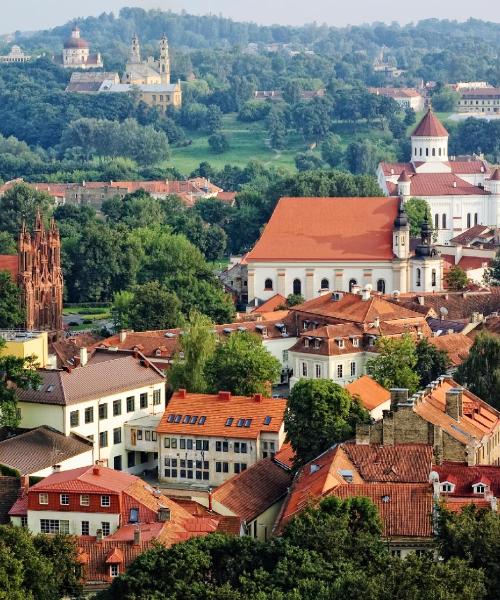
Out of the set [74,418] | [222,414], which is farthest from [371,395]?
[74,418]

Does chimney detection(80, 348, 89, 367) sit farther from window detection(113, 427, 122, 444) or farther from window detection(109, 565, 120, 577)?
window detection(109, 565, 120, 577)

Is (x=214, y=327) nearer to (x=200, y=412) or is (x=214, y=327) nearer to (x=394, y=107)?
(x=200, y=412)

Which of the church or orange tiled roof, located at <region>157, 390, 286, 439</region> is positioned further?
the church

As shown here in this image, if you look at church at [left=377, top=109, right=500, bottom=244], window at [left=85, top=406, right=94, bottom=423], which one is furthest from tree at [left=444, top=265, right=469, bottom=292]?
window at [left=85, top=406, right=94, bottom=423]

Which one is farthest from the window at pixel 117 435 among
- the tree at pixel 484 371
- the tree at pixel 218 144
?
the tree at pixel 218 144

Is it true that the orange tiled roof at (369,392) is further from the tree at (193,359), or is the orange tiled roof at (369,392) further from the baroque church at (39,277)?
the baroque church at (39,277)

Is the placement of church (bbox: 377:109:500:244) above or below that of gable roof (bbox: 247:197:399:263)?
below
